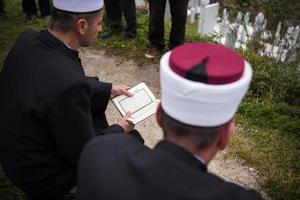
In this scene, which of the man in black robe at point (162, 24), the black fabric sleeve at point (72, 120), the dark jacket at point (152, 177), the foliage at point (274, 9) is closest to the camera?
the dark jacket at point (152, 177)

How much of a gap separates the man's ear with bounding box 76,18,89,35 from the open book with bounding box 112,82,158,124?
77 centimetres

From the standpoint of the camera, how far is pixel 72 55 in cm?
255

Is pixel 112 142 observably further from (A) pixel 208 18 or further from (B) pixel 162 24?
(A) pixel 208 18

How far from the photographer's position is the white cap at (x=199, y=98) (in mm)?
1603

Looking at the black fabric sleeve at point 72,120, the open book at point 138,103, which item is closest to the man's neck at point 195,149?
the black fabric sleeve at point 72,120

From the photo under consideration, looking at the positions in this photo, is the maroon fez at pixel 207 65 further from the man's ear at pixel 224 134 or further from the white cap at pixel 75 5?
the white cap at pixel 75 5

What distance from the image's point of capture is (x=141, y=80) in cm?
499

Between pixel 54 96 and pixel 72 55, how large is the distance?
1.06ft

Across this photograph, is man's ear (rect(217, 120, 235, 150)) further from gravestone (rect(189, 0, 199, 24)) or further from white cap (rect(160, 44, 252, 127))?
gravestone (rect(189, 0, 199, 24))

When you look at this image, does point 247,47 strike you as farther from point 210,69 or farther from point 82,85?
point 210,69

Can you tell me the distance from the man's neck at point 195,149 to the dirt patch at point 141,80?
2.13m

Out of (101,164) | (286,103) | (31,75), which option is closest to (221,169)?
(286,103)

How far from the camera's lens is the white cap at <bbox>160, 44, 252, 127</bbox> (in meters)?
1.60

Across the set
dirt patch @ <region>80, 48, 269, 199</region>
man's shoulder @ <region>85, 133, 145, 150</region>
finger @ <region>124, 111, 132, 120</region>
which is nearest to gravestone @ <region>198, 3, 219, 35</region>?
dirt patch @ <region>80, 48, 269, 199</region>
